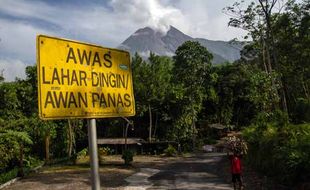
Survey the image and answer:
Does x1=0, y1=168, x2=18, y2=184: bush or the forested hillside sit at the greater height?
the forested hillside

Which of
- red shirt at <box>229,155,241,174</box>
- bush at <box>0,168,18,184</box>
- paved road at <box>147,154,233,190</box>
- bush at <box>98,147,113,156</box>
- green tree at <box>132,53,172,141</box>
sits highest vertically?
green tree at <box>132,53,172,141</box>

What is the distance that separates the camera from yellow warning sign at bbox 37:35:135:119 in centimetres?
251

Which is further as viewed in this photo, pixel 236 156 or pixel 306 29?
pixel 306 29

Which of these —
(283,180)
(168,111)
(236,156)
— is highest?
(168,111)

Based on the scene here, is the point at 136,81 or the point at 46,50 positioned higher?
the point at 136,81

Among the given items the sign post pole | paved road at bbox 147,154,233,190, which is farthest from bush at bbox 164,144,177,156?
the sign post pole

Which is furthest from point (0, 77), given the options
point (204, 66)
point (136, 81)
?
point (204, 66)

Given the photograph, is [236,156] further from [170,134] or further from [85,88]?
[170,134]

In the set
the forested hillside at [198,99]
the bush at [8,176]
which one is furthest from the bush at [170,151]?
the bush at [8,176]

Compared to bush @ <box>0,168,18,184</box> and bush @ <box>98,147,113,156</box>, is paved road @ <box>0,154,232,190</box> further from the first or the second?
bush @ <box>98,147,113,156</box>

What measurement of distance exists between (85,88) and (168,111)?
4203 cm

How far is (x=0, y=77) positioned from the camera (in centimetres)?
2955

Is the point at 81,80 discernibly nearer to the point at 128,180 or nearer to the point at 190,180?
the point at 190,180

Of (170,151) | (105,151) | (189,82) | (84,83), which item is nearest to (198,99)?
(189,82)
